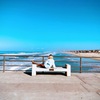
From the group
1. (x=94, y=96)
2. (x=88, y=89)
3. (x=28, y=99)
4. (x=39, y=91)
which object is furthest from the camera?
(x=88, y=89)

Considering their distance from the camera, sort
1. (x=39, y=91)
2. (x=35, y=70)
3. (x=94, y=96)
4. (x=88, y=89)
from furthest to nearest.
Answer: (x=35, y=70) → (x=88, y=89) → (x=39, y=91) → (x=94, y=96)

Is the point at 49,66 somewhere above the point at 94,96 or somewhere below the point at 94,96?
above

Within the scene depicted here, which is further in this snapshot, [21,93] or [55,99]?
[21,93]

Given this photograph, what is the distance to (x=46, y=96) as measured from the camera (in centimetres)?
420

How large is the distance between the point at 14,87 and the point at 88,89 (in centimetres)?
202

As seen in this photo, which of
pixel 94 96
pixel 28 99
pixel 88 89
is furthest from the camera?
pixel 88 89

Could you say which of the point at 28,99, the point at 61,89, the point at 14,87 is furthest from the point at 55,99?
the point at 14,87

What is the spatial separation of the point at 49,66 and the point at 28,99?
3282 millimetres

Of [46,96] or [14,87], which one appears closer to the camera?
[46,96]

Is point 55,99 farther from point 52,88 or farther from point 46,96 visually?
point 52,88

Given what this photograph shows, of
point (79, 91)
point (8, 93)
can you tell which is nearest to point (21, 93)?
point (8, 93)

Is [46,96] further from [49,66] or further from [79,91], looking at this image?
[49,66]

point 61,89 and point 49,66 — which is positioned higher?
point 49,66

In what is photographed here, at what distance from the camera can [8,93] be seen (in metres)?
4.42
